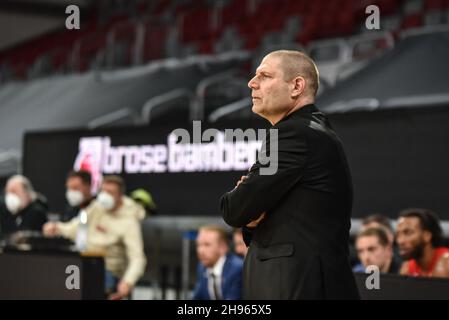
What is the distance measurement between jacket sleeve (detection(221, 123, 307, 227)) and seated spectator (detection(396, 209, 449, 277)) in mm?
2711

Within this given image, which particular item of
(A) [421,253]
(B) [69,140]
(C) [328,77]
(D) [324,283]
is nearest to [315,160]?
(D) [324,283]

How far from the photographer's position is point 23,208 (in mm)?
7918

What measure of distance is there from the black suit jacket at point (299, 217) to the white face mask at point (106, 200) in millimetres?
4150

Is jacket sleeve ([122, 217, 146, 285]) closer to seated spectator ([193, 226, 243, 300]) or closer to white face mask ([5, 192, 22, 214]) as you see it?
seated spectator ([193, 226, 243, 300])

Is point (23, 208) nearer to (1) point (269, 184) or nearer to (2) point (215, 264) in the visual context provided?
(2) point (215, 264)

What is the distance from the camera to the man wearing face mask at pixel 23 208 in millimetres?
7832

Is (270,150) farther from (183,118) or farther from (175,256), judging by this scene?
(183,118)

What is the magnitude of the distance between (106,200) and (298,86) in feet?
13.8

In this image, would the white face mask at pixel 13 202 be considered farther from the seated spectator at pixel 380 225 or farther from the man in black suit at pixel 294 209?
the man in black suit at pixel 294 209
